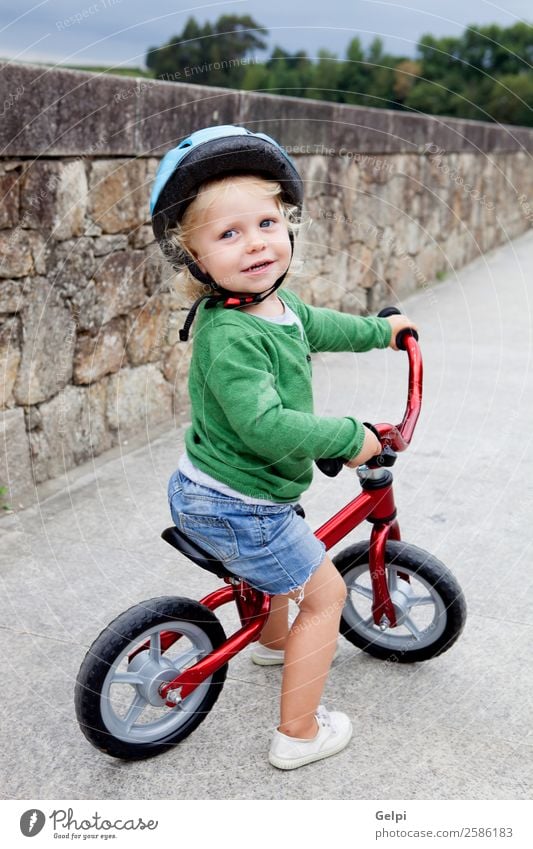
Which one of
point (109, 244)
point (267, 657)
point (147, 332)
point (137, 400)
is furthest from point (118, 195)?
point (267, 657)

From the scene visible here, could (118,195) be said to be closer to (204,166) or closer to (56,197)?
(56,197)

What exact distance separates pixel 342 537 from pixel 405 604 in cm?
37

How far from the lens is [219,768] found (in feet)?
6.64

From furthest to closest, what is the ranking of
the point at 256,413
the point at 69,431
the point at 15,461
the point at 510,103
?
1. the point at 510,103
2. the point at 69,431
3. the point at 15,461
4. the point at 256,413

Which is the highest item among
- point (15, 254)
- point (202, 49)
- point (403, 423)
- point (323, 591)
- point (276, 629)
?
point (202, 49)

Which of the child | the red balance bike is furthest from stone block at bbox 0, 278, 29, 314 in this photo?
the red balance bike

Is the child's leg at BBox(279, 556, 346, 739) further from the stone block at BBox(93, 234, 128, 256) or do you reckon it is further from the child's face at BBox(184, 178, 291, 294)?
the stone block at BBox(93, 234, 128, 256)

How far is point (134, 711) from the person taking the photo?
2027 mm

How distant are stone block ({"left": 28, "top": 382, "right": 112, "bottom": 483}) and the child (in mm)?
1590

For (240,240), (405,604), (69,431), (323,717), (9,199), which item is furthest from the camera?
(69,431)

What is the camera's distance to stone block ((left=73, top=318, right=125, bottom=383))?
3.62 m

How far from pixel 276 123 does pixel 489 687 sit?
11.1 ft
